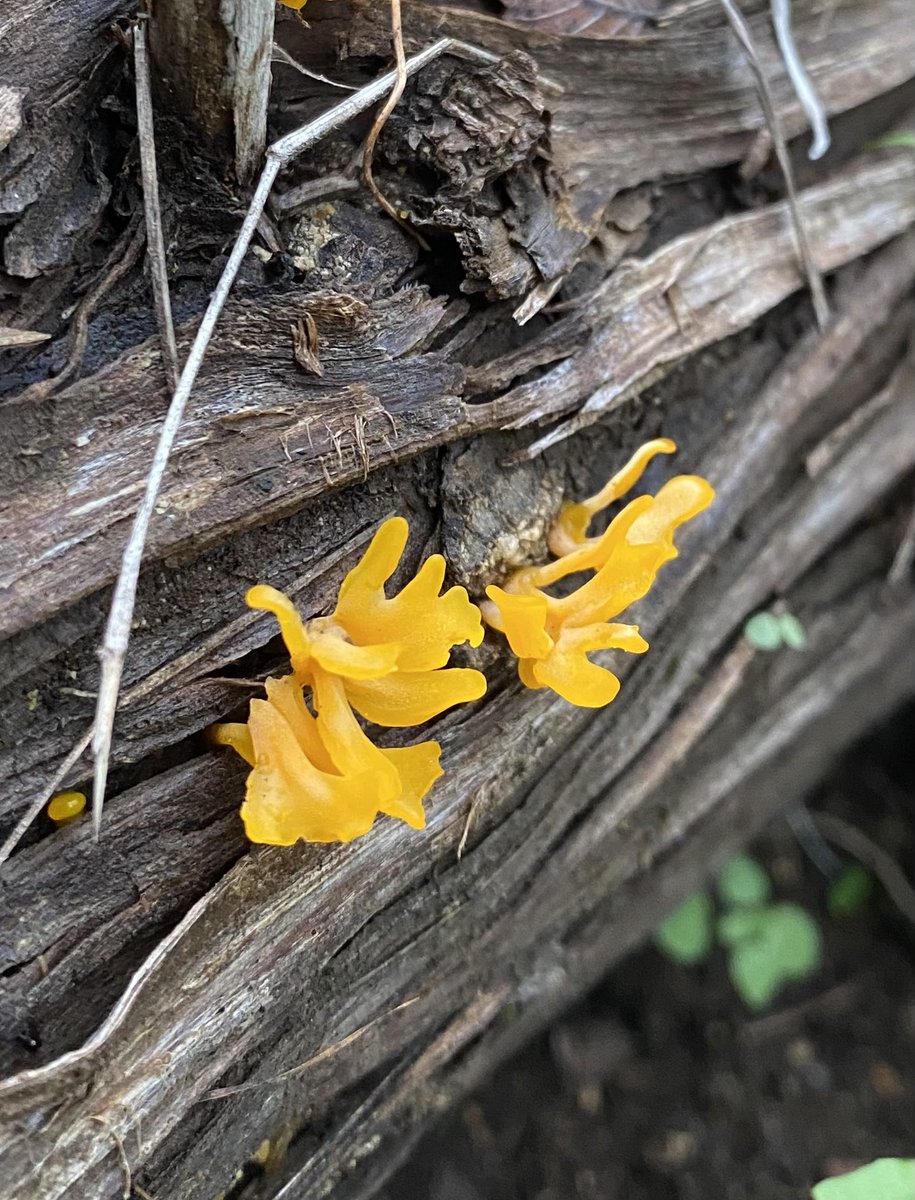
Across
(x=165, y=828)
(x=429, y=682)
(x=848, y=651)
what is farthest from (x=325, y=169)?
(x=848, y=651)

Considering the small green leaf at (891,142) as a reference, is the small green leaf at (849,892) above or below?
Result: below

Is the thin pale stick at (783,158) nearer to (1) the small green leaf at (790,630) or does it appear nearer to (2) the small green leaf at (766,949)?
(1) the small green leaf at (790,630)

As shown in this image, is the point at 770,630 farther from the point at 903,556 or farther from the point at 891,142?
the point at 891,142

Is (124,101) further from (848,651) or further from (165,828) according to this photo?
(848,651)

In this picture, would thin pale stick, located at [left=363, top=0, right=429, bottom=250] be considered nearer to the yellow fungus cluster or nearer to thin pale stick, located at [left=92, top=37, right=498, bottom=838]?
thin pale stick, located at [left=92, top=37, right=498, bottom=838]

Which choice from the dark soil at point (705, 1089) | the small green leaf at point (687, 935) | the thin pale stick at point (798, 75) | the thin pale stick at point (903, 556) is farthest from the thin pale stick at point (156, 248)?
the small green leaf at point (687, 935)

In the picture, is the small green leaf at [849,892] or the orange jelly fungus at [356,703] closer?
the orange jelly fungus at [356,703]

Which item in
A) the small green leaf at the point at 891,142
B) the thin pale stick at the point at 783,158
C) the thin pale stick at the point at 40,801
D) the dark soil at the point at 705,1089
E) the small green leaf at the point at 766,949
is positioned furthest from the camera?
the small green leaf at the point at 766,949
